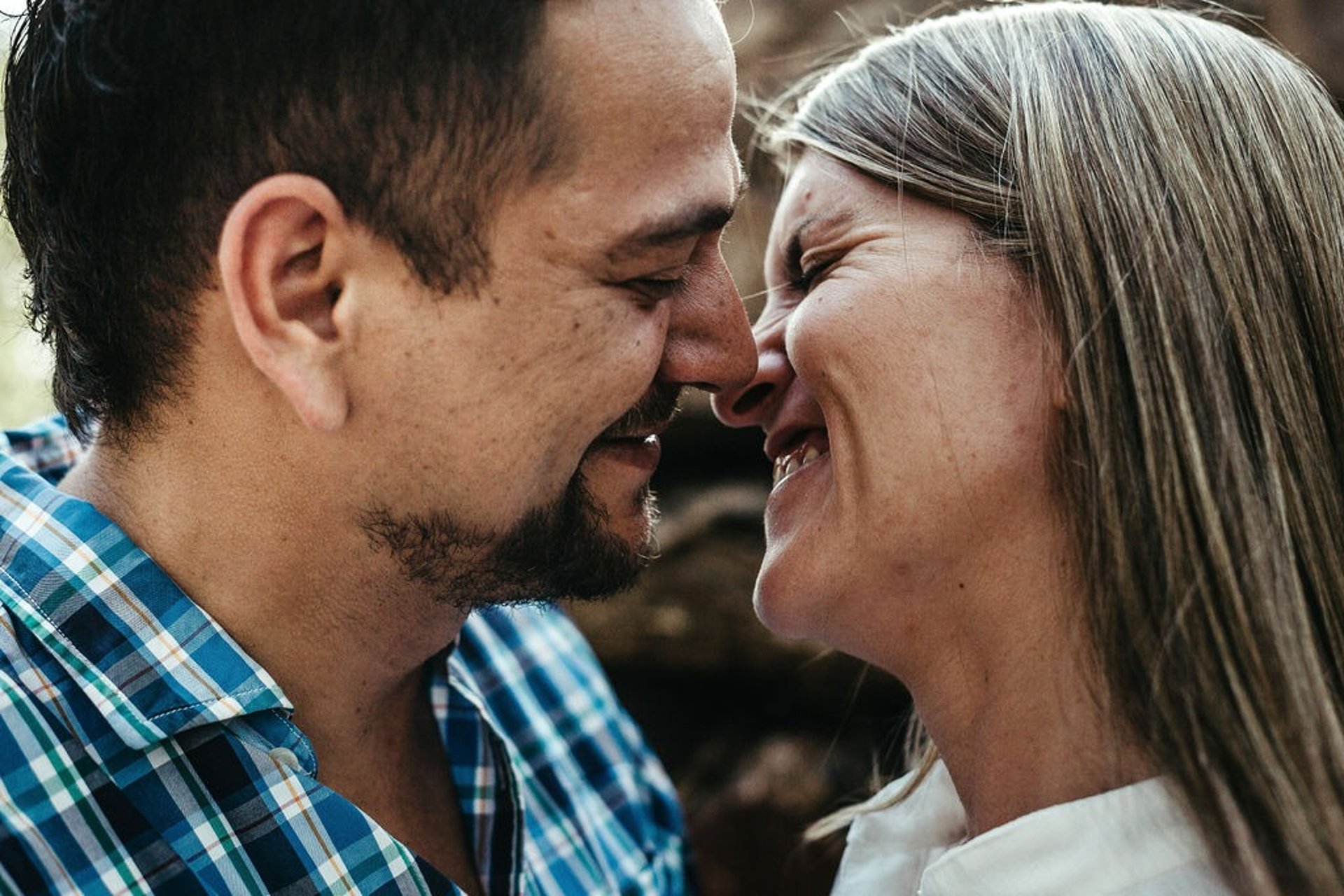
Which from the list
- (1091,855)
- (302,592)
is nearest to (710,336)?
(302,592)

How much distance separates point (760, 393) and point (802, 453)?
10 cm

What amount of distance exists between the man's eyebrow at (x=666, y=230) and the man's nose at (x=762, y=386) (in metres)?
0.24

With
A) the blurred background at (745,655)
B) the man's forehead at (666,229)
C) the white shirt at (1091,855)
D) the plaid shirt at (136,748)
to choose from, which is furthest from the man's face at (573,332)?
the blurred background at (745,655)

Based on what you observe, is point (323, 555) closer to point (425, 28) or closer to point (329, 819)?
point (329, 819)

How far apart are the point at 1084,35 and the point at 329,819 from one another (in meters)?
1.26

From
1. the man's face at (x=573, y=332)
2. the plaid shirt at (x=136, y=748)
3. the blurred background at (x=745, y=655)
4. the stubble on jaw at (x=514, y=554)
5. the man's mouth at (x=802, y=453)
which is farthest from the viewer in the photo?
the blurred background at (x=745, y=655)

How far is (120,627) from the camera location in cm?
135

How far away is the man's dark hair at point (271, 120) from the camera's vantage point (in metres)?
1.30

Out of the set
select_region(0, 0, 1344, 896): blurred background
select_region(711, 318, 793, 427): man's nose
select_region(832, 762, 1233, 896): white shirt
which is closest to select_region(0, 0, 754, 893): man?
select_region(711, 318, 793, 427): man's nose

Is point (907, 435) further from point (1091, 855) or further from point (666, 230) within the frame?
point (1091, 855)

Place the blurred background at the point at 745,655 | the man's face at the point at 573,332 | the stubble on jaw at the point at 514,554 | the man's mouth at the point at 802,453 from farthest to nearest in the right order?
the blurred background at the point at 745,655 < the man's mouth at the point at 802,453 < the stubble on jaw at the point at 514,554 < the man's face at the point at 573,332

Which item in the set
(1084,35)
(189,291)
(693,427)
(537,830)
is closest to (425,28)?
(189,291)

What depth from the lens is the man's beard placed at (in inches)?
58.2

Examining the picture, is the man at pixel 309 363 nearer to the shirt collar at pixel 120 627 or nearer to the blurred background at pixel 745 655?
the shirt collar at pixel 120 627
